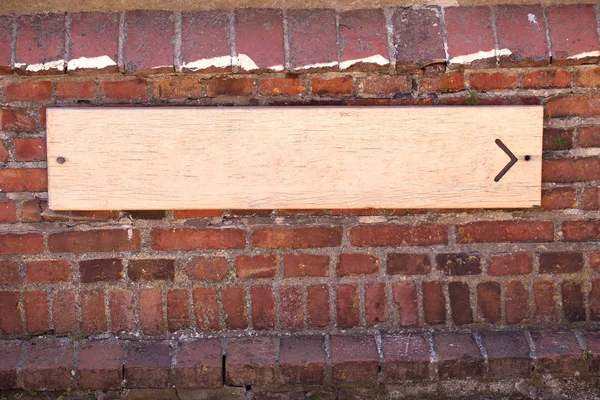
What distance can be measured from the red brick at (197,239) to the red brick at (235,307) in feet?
0.45

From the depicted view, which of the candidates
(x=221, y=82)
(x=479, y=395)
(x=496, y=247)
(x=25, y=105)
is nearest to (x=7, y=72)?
(x=25, y=105)

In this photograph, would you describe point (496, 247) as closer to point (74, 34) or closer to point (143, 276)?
point (143, 276)

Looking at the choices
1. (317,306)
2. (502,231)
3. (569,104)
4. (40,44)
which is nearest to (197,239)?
(317,306)

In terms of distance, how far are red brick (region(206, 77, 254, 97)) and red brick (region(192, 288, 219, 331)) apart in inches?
24.0

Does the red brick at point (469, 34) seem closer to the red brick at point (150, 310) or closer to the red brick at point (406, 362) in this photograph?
the red brick at point (406, 362)

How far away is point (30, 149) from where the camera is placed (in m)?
2.11

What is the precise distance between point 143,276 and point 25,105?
0.63 meters

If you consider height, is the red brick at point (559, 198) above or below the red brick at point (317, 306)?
above

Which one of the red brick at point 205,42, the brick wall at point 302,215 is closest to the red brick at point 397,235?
the brick wall at point 302,215

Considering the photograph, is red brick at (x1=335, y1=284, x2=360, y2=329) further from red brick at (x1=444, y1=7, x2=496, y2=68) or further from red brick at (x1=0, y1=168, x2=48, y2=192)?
red brick at (x1=0, y1=168, x2=48, y2=192)

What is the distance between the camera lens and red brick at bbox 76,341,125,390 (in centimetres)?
209

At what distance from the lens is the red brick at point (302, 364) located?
6.88 ft

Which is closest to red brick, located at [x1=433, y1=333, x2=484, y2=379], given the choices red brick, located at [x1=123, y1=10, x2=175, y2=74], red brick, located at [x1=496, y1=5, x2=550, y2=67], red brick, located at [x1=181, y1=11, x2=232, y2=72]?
red brick, located at [x1=496, y1=5, x2=550, y2=67]

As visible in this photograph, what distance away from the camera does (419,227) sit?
2.18 meters
